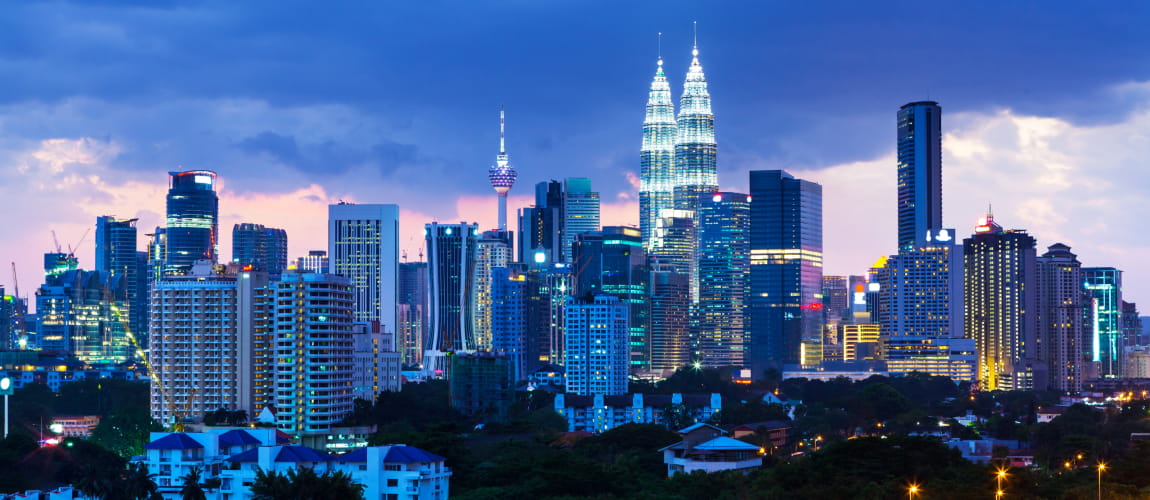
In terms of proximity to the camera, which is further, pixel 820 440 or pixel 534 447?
pixel 820 440

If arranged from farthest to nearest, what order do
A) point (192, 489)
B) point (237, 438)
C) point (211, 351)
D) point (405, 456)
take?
point (211, 351) → point (237, 438) → point (405, 456) → point (192, 489)

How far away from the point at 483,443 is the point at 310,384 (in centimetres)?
3028

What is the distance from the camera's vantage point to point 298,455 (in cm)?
9731

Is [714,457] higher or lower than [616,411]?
higher

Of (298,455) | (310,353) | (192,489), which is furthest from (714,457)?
(310,353)

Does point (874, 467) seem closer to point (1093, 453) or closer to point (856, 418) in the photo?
point (1093, 453)

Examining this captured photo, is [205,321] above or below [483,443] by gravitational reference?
above

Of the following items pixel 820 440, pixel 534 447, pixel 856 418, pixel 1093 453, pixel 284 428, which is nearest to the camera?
pixel 534 447

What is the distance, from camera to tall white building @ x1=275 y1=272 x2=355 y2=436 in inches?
6230

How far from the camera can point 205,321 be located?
165125 mm

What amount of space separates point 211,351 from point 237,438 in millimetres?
64660

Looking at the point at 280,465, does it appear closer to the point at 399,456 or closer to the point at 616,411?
the point at 399,456

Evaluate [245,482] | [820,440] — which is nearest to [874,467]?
[245,482]

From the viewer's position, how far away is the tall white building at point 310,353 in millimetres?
158250
